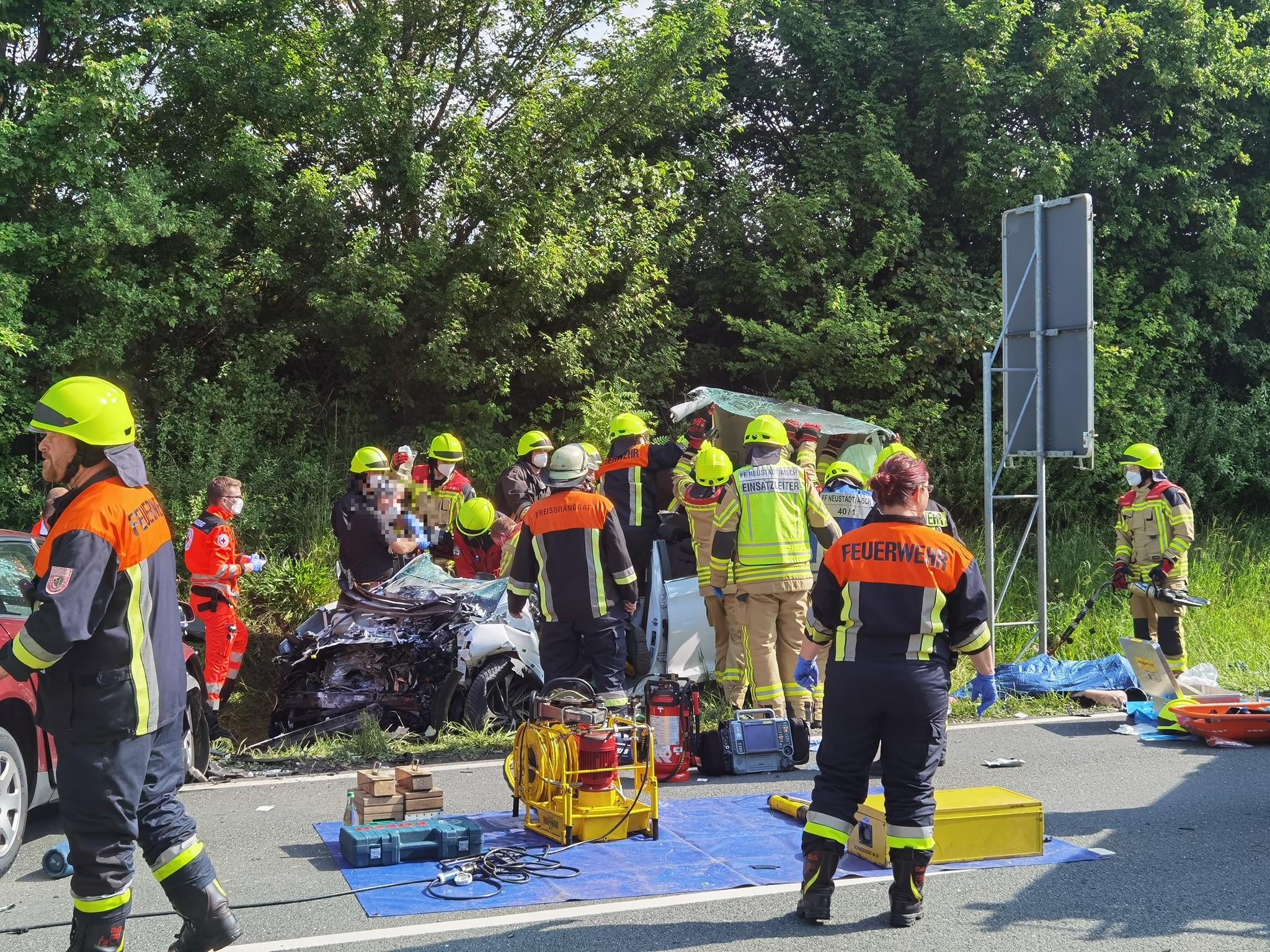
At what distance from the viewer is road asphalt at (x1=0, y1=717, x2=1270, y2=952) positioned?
194 inches

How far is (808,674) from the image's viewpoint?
9.91m

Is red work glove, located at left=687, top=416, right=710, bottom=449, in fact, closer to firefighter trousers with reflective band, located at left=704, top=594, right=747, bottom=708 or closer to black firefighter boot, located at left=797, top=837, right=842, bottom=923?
firefighter trousers with reflective band, located at left=704, top=594, right=747, bottom=708

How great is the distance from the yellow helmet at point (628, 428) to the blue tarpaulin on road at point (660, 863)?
4.38 metres

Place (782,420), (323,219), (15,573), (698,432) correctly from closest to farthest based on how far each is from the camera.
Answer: (15,573), (698,432), (782,420), (323,219)

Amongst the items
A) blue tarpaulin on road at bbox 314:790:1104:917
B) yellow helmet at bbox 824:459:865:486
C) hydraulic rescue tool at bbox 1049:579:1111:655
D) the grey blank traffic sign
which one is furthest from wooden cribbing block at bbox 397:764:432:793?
hydraulic rescue tool at bbox 1049:579:1111:655

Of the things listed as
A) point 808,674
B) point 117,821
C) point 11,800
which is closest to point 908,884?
point 117,821

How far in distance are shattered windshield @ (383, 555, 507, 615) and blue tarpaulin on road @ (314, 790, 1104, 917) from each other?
8.26 feet

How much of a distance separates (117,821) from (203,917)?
54cm

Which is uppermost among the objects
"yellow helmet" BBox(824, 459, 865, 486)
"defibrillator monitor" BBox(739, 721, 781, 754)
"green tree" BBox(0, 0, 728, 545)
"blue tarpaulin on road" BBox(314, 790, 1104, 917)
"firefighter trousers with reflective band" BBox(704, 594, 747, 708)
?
"green tree" BBox(0, 0, 728, 545)

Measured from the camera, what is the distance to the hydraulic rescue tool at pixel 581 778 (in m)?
6.33

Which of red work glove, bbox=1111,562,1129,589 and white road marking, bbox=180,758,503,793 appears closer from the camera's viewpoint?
white road marking, bbox=180,758,503,793

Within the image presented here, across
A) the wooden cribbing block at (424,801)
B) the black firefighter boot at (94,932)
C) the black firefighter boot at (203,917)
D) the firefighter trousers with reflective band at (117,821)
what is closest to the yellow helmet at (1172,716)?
the wooden cribbing block at (424,801)

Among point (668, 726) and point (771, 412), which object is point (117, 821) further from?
point (771, 412)

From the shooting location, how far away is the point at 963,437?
53.0ft
